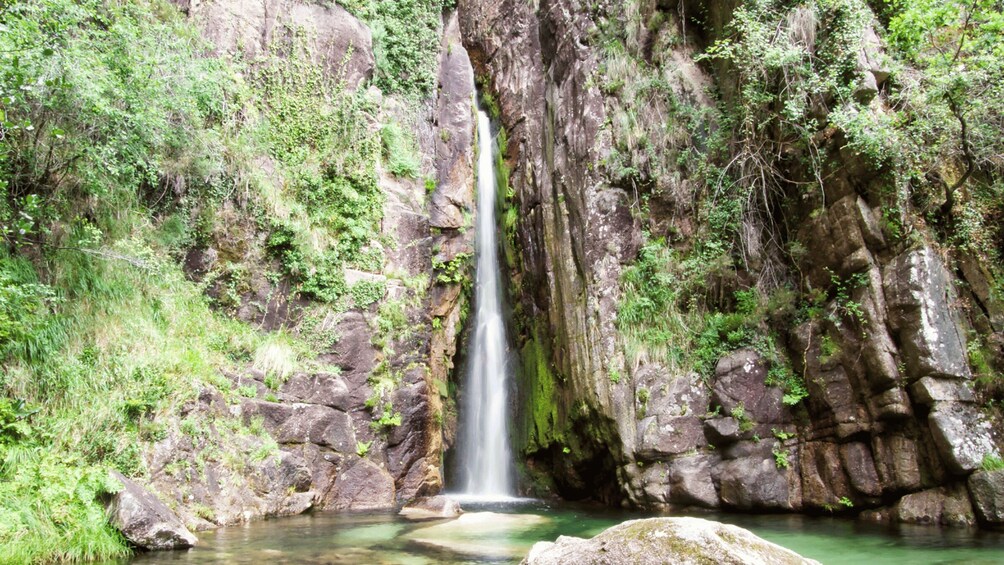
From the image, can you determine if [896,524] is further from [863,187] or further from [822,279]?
[863,187]

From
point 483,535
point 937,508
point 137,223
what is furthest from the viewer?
point 137,223

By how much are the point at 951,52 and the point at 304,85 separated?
13166 millimetres

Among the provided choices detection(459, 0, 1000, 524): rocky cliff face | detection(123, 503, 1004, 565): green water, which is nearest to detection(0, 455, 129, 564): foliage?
detection(123, 503, 1004, 565): green water

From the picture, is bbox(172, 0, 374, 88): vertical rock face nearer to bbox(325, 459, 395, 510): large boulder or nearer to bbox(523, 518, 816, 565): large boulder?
bbox(325, 459, 395, 510): large boulder

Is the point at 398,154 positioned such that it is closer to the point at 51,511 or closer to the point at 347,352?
the point at 347,352

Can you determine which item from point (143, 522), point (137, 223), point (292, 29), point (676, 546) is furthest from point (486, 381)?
point (676, 546)

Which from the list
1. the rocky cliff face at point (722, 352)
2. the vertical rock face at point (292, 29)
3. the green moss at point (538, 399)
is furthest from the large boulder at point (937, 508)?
the vertical rock face at point (292, 29)

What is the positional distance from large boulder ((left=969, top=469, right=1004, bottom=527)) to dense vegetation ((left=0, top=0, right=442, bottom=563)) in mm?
10234

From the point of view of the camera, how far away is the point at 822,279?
10.3 meters

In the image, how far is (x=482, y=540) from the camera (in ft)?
25.5

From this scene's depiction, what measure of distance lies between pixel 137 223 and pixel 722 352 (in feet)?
36.0

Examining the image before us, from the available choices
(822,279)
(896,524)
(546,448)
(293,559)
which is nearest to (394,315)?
(546,448)

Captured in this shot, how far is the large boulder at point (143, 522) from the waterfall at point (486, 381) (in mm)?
8214

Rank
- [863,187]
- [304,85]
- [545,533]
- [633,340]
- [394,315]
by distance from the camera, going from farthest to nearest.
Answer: [304,85] → [394,315] → [633,340] → [863,187] → [545,533]
